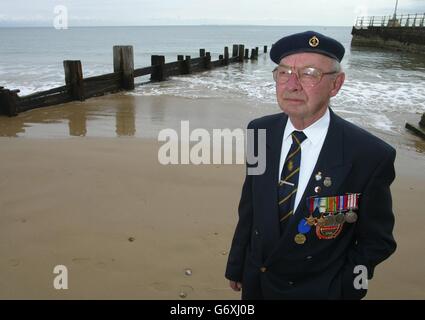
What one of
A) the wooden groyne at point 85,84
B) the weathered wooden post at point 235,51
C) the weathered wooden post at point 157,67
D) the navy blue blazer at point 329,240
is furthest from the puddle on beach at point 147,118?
the weathered wooden post at point 235,51

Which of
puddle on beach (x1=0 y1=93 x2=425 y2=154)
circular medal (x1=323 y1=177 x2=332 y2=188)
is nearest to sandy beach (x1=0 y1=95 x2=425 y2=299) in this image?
puddle on beach (x1=0 y1=93 x2=425 y2=154)

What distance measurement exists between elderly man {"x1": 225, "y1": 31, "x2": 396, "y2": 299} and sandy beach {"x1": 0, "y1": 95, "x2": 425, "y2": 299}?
1.26 m

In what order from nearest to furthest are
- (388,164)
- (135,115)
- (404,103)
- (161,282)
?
(388,164) → (161,282) → (135,115) → (404,103)

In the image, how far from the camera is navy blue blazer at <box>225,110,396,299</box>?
168 centimetres

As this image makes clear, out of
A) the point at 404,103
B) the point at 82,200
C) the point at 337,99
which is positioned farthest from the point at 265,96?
the point at 82,200

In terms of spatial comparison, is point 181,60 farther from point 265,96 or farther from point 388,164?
point 388,164

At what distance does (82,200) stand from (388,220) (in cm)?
352

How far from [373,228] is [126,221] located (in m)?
2.79

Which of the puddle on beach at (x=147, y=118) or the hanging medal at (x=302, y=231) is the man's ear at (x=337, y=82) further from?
the puddle on beach at (x=147, y=118)

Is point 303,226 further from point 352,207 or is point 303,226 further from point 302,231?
point 352,207

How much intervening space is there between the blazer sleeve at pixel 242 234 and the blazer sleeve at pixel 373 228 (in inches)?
23.2

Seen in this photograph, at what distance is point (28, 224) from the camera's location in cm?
373

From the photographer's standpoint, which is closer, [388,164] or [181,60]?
[388,164]

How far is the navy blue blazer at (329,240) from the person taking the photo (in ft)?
5.51
